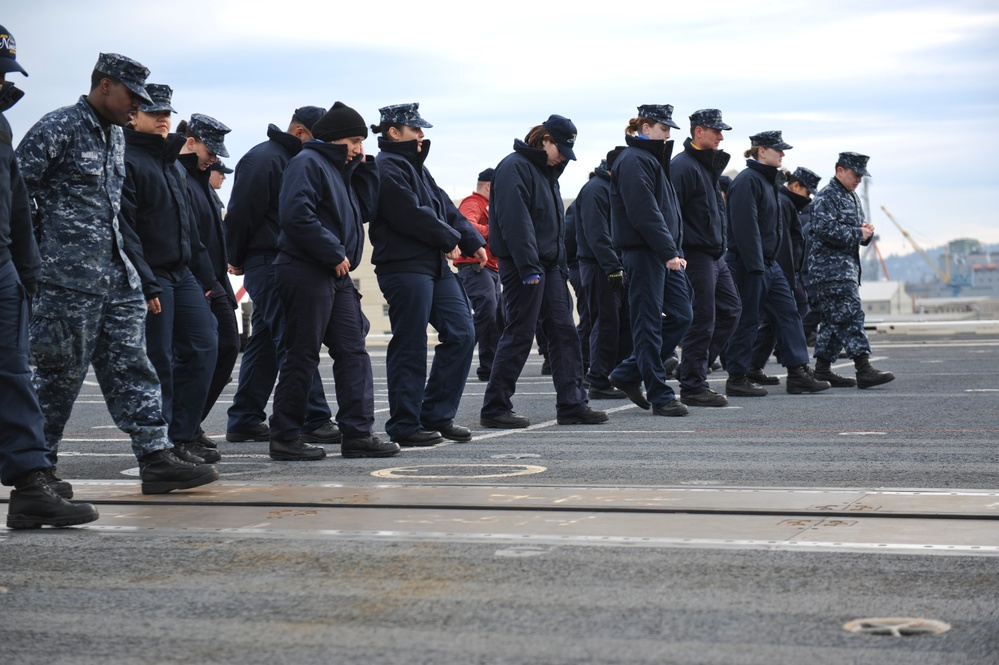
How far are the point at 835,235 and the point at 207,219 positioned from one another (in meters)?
6.22

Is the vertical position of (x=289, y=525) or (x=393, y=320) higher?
(x=393, y=320)

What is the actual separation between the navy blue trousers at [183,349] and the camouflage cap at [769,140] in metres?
6.28

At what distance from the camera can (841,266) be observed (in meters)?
13.5

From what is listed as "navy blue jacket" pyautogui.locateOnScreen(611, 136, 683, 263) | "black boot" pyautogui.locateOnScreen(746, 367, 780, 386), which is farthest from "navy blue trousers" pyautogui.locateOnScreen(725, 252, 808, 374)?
"navy blue jacket" pyautogui.locateOnScreen(611, 136, 683, 263)

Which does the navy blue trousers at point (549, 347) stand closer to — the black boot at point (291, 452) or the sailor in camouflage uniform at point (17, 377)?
the black boot at point (291, 452)

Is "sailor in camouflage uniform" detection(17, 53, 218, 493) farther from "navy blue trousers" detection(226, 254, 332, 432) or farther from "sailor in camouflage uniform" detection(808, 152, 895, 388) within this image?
"sailor in camouflage uniform" detection(808, 152, 895, 388)

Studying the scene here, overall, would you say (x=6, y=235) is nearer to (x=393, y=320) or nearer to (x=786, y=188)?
(x=393, y=320)

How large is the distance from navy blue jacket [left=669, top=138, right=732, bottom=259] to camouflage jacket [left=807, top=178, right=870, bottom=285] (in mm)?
1626

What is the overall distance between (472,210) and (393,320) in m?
6.81

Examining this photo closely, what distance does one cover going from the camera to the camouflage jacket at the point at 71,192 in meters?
6.52

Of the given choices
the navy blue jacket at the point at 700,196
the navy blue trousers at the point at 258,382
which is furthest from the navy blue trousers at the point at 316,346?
the navy blue jacket at the point at 700,196

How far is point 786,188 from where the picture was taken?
14055 mm

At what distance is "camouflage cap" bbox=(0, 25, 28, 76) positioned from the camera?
19.4ft

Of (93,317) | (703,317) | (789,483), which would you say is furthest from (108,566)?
(703,317)
